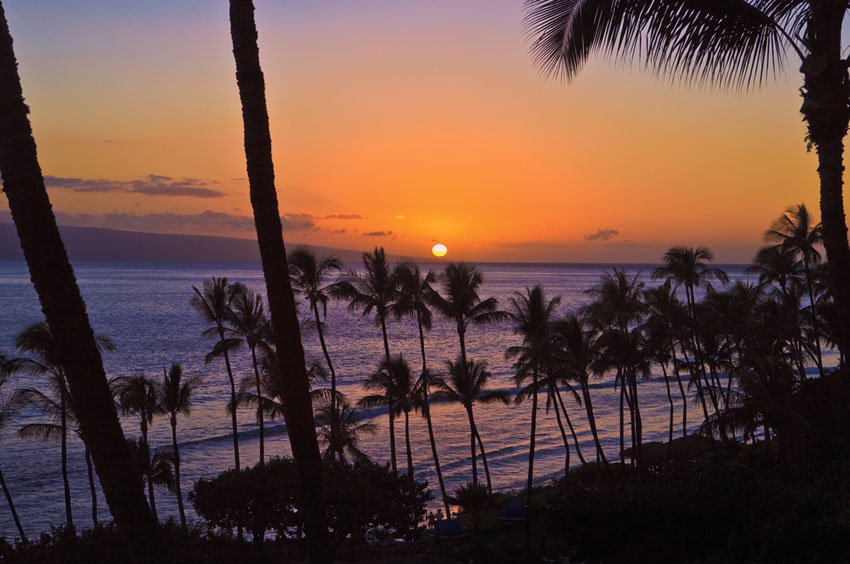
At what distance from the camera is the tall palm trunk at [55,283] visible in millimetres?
6230

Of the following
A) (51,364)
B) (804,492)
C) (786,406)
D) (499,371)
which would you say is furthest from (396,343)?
(804,492)

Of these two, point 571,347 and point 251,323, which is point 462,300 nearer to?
point 571,347

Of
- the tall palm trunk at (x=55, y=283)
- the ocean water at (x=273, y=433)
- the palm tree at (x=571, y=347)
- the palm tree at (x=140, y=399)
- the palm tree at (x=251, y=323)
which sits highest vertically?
the tall palm trunk at (x=55, y=283)

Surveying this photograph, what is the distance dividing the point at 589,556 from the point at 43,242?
7.70 m

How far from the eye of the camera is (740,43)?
32.5 ft

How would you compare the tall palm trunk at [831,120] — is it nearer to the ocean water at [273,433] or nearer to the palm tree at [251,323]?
the palm tree at [251,323]

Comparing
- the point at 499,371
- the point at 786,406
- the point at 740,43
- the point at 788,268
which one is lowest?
the point at 499,371

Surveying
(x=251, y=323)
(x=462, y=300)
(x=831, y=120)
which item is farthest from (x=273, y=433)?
(x=831, y=120)

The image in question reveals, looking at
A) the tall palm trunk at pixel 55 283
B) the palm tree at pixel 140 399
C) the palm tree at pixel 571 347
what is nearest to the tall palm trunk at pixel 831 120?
the tall palm trunk at pixel 55 283

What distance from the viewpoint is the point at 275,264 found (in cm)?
913

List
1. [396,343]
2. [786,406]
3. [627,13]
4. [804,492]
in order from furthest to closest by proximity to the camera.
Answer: [396,343] < [786,406] < [804,492] < [627,13]

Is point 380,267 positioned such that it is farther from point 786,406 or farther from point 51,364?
point 786,406

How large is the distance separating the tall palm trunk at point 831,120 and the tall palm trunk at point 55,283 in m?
9.16

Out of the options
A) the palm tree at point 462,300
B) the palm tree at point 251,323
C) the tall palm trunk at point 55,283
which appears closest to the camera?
the tall palm trunk at point 55,283
